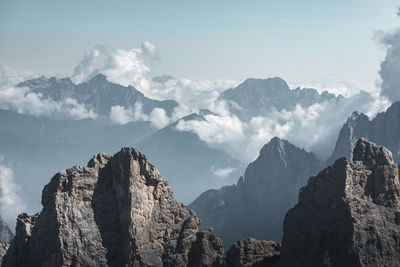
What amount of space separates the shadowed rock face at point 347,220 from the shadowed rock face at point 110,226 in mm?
12928

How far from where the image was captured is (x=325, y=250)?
72.3m

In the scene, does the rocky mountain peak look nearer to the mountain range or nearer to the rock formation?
the mountain range

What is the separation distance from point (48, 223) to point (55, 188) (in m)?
4.63

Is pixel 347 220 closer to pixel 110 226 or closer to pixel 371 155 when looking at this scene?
Answer: pixel 371 155

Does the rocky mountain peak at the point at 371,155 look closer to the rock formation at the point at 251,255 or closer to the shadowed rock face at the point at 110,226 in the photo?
the rock formation at the point at 251,255

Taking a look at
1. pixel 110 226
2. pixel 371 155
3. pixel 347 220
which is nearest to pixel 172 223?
pixel 110 226

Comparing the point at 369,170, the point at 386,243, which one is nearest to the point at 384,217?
the point at 386,243

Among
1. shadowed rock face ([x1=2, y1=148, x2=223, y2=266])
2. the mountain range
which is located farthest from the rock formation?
shadowed rock face ([x1=2, y1=148, x2=223, y2=266])

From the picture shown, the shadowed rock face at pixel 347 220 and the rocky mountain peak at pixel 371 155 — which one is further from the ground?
the rocky mountain peak at pixel 371 155

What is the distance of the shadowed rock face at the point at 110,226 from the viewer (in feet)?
275

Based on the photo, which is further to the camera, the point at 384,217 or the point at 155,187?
the point at 155,187

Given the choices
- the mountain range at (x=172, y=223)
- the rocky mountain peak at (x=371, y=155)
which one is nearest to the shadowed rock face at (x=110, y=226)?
the mountain range at (x=172, y=223)

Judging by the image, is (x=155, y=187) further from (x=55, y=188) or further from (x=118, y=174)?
(x=55, y=188)

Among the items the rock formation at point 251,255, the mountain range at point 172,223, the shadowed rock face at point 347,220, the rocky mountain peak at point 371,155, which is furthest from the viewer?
the rocky mountain peak at point 371,155
